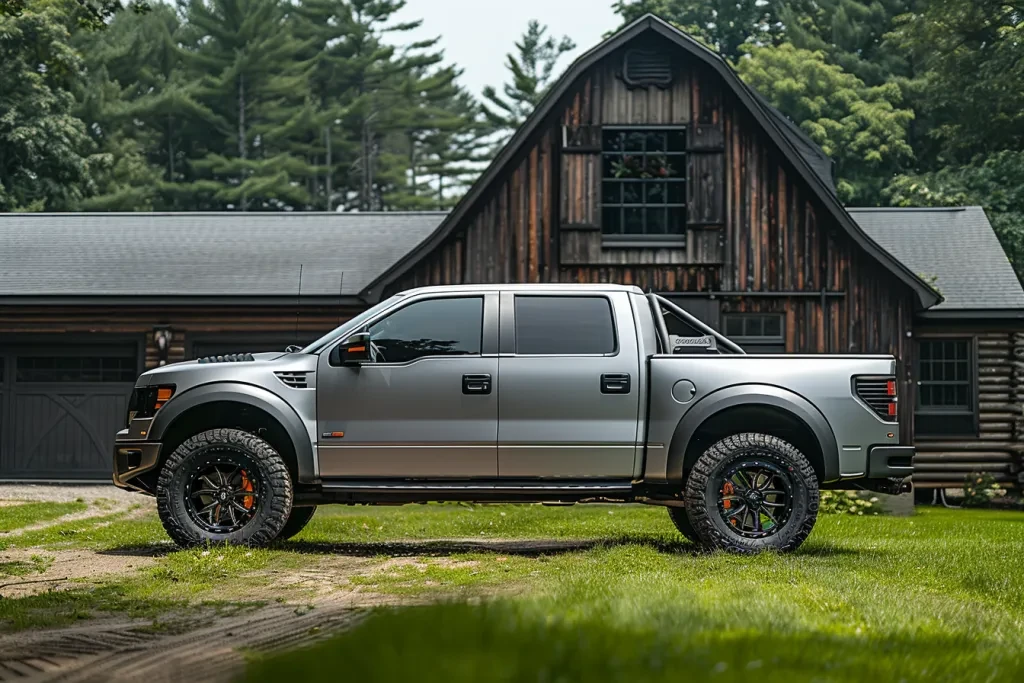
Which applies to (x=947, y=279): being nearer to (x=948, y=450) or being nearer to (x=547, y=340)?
(x=948, y=450)

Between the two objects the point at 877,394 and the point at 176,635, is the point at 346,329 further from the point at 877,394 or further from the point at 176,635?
the point at 176,635

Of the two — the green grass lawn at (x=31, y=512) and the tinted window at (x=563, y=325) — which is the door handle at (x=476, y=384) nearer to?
the tinted window at (x=563, y=325)

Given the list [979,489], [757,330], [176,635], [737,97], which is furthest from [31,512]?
[979,489]

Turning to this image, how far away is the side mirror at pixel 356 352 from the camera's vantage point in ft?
33.7

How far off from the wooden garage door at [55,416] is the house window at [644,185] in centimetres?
803

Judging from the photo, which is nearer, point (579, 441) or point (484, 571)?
point (484, 571)

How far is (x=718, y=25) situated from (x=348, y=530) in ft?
135

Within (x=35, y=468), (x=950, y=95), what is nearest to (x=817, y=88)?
(x=950, y=95)

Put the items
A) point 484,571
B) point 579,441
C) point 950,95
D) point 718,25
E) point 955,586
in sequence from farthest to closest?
1. point 718,25
2. point 950,95
3. point 579,441
4. point 484,571
5. point 955,586

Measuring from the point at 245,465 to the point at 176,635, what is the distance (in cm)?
364

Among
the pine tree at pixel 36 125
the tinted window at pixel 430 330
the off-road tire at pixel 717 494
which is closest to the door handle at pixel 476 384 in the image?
the tinted window at pixel 430 330

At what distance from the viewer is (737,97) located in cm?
1875

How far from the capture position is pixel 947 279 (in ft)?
68.3

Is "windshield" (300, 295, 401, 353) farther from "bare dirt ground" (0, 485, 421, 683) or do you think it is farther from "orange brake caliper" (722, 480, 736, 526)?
"orange brake caliper" (722, 480, 736, 526)
